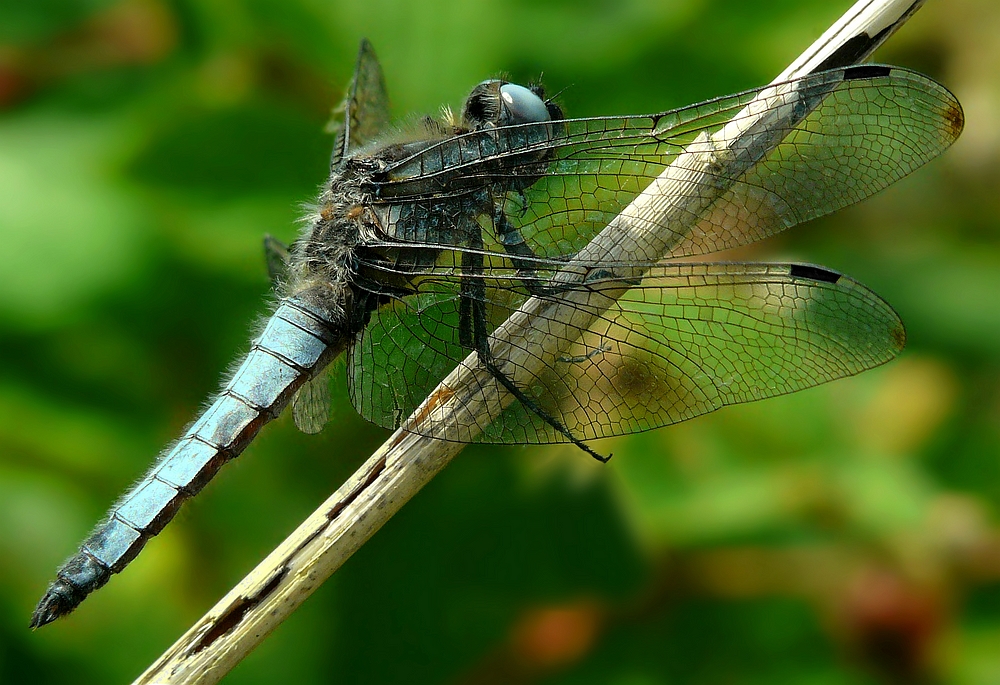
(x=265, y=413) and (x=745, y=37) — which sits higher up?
(x=745, y=37)

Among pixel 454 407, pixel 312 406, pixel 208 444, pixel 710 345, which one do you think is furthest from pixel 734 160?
pixel 208 444

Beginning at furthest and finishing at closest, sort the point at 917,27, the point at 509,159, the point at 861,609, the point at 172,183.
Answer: the point at 917,27, the point at 172,183, the point at 861,609, the point at 509,159

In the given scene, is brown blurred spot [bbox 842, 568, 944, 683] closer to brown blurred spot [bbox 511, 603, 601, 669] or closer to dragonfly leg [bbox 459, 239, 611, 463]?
brown blurred spot [bbox 511, 603, 601, 669]

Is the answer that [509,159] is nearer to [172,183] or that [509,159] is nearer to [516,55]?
[516,55]

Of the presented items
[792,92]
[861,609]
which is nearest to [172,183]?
[792,92]

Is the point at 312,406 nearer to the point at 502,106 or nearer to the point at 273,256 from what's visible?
the point at 273,256

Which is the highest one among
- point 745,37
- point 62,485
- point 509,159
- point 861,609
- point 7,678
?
point 745,37

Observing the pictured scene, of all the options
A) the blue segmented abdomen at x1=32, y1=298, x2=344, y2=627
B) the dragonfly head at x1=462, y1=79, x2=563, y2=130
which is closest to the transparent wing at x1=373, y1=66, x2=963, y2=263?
the dragonfly head at x1=462, y1=79, x2=563, y2=130
